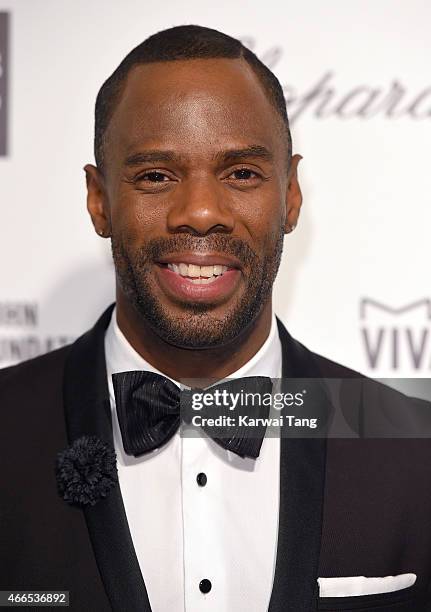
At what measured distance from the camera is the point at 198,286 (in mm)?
1830

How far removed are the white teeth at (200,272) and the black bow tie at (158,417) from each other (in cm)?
21

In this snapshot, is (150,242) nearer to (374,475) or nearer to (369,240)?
(374,475)

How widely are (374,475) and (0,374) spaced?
87 cm

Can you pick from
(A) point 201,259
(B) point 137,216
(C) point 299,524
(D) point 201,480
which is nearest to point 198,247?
(A) point 201,259

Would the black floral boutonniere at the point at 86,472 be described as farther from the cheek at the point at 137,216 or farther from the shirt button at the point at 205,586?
the cheek at the point at 137,216

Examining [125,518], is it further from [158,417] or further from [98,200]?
[98,200]

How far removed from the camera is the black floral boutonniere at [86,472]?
1.80 m

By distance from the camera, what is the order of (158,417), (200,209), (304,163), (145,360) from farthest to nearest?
1. (304,163)
2. (145,360)
3. (158,417)
4. (200,209)

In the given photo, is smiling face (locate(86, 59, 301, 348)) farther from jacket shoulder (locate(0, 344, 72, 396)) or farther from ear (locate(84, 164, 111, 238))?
jacket shoulder (locate(0, 344, 72, 396))

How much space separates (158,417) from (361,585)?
0.52 meters

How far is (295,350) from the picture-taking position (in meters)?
2.07

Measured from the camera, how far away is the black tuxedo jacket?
177 centimetres

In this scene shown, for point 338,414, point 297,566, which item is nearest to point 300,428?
point 338,414

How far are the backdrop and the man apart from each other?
1.95 ft
